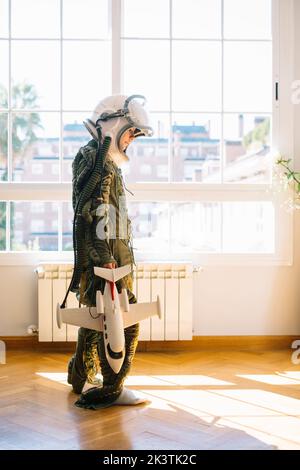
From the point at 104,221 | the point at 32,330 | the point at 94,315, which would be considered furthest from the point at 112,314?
the point at 32,330

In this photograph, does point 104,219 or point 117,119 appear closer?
point 104,219

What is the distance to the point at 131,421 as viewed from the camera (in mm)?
3289

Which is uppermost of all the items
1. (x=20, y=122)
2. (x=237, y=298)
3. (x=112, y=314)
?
(x=20, y=122)

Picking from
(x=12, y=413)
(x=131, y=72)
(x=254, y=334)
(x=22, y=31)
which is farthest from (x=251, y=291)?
(x=22, y=31)

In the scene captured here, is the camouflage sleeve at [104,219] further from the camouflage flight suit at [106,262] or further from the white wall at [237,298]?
the white wall at [237,298]

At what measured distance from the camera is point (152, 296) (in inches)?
191

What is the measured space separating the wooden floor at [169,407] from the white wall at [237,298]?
0.89ft

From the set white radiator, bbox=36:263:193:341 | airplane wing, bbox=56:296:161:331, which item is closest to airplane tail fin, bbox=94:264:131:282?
airplane wing, bbox=56:296:161:331

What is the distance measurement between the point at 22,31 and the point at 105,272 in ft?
8.28

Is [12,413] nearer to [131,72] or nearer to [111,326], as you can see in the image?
[111,326]

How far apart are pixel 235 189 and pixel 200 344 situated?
116 centimetres

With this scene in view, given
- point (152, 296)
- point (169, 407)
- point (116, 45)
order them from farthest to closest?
1. point (116, 45)
2. point (152, 296)
3. point (169, 407)

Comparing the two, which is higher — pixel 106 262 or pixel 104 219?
pixel 104 219

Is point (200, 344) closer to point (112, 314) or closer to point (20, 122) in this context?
point (112, 314)
